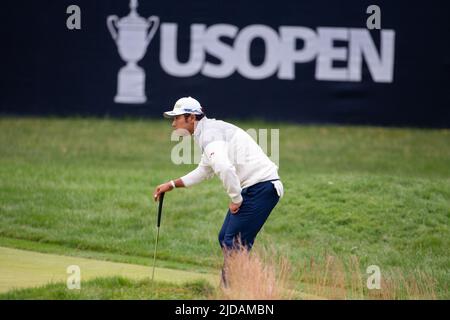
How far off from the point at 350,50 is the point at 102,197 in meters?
6.75

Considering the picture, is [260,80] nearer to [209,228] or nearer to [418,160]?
[418,160]

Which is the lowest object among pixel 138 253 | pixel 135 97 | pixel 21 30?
pixel 138 253

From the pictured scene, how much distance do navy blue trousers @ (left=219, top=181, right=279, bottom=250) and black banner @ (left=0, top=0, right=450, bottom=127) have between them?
Answer: 33.1 ft

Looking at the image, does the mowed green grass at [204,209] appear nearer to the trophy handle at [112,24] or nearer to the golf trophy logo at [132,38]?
the golf trophy logo at [132,38]

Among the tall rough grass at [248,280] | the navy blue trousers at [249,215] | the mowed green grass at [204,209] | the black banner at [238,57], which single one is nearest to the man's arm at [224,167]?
the navy blue trousers at [249,215]

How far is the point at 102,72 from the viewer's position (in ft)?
64.8

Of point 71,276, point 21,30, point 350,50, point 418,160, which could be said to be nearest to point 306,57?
point 350,50

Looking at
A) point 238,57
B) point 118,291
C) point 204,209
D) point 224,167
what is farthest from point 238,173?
point 238,57

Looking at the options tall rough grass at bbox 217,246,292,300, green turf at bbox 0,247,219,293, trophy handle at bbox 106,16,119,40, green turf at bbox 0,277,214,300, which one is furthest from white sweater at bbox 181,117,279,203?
trophy handle at bbox 106,16,119,40

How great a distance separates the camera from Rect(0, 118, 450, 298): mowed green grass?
12867mm

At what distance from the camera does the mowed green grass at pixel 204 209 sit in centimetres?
1287

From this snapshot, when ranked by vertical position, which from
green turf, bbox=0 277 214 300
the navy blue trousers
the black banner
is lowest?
green turf, bbox=0 277 214 300

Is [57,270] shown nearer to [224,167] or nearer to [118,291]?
[118,291]

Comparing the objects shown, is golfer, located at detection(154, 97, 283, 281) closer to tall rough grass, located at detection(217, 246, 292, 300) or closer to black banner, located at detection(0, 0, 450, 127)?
tall rough grass, located at detection(217, 246, 292, 300)
